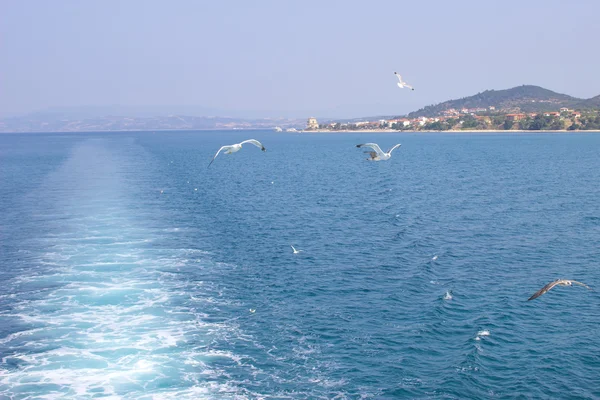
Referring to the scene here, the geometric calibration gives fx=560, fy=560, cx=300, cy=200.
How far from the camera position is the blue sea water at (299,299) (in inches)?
882

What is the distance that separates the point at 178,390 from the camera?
21422 mm

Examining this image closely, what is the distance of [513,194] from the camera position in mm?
67750

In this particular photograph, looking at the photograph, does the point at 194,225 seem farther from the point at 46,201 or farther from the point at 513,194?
the point at 513,194

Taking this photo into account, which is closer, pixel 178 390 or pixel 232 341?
pixel 178 390

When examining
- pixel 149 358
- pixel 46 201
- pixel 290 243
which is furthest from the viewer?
pixel 46 201

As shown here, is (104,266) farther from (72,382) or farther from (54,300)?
(72,382)

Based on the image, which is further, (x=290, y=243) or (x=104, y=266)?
(x=290, y=243)

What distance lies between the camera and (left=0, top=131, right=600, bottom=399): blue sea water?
22.4m

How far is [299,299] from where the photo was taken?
30984 mm

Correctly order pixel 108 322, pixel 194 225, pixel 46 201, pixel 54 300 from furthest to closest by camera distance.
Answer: pixel 46 201, pixel 194 225, pixel 54 300, pixel 108 322

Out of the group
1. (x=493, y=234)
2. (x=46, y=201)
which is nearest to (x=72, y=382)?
(x=493, y=234)

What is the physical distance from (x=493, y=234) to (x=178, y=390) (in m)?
31.8

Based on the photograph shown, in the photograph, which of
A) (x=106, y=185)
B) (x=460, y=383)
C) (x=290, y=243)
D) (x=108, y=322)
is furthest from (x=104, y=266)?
(x=106, y=185)

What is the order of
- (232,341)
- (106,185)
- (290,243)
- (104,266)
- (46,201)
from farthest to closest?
1. (106,185)
2. (46,201)
3. (290,243)
4. (104,266)
5. (232,341)
